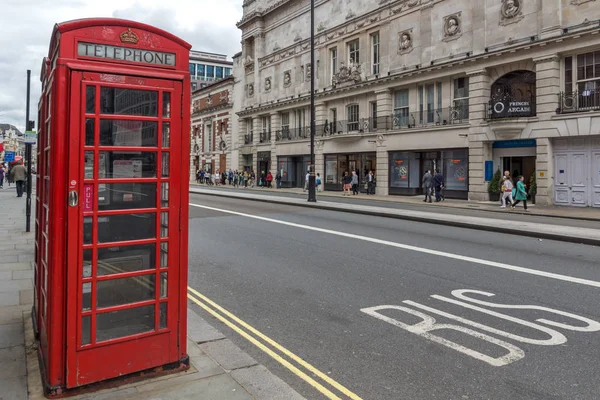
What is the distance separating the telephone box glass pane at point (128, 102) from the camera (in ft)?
10.8

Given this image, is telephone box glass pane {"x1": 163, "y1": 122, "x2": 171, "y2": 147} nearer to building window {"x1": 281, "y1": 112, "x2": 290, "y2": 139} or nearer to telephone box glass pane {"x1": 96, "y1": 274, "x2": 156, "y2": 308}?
telephone box glass pane {"x1": 96, "y1": 274, "x2": 156, "y2": 308}

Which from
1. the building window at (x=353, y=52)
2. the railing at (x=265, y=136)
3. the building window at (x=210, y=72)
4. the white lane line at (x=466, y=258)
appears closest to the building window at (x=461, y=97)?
the building window at (x=353, y=52)

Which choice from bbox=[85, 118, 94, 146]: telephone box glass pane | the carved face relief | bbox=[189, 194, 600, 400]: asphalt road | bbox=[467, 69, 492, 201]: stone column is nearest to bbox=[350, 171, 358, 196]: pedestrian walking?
bbox=[467, 69, 492, 201]: stone column

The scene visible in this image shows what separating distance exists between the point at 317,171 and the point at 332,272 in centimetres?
3117

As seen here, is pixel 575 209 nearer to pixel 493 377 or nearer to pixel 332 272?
pixel 332 272

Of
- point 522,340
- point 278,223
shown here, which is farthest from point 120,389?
point 278,223

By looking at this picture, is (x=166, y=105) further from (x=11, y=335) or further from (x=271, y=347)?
(x=11, y=335)

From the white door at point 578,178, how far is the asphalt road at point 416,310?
13.0 metres

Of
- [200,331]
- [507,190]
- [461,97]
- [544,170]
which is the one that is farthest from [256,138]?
[200,331]

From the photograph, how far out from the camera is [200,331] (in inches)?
191

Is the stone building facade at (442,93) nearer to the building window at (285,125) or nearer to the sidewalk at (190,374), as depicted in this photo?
the building window at (285,125)

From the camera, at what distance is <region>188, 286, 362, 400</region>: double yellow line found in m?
3.76

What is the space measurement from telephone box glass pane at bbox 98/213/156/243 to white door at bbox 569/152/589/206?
77.4 feet

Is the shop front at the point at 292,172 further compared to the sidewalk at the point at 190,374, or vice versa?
the shop front at the point at 292,172
